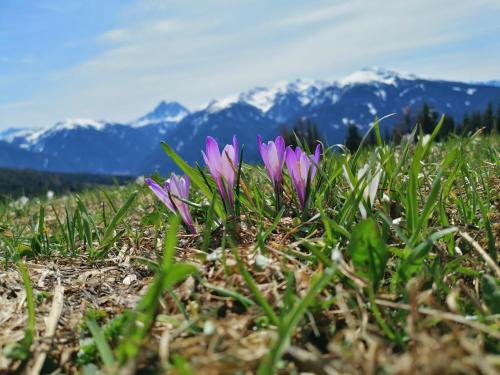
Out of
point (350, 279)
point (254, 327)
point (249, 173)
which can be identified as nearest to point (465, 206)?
point (350, 279)

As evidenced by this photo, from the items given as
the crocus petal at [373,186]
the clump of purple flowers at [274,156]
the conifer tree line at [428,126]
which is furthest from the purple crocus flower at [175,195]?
the conifer tree line at [428,126]

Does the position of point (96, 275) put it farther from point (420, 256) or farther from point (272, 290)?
point (420, 256)

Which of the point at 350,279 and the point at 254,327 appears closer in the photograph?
the point at 254,327

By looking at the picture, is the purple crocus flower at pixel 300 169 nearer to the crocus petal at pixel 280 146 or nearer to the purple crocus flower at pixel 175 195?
the crocus petal at pixel 280 146

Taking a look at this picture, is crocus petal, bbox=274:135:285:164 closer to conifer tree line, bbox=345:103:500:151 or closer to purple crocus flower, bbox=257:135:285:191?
purple crocus flower, bbox=257:135:285:191

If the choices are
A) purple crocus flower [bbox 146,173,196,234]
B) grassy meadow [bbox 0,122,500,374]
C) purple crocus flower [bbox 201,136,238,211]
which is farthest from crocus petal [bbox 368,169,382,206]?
purple crocus flower [bbox 146,173,196,234]

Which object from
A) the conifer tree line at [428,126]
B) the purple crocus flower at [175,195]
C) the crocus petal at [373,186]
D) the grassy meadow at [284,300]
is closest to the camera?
the grassy meadow at [284,300]

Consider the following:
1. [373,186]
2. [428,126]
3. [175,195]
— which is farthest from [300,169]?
[428,126]
